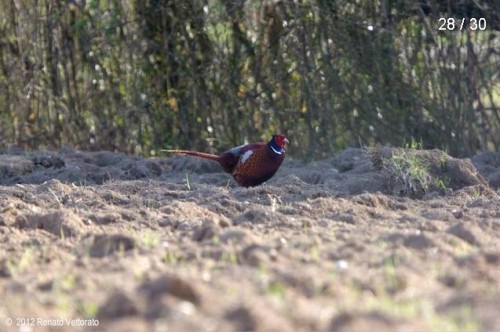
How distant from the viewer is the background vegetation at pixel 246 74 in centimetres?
1002

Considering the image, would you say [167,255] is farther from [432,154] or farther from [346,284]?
[432,154]

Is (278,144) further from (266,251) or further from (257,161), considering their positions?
(266,251)

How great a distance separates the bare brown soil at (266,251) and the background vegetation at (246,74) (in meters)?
1.72

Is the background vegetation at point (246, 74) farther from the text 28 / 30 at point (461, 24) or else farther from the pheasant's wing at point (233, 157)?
the pheasant's wing at point (233, 157)

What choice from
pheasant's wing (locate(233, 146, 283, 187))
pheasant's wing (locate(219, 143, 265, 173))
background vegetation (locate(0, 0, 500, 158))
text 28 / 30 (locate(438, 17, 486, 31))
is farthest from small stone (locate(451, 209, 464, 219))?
text 28 / 30 (locate(438, 17, 486, 31))

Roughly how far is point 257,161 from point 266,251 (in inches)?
128

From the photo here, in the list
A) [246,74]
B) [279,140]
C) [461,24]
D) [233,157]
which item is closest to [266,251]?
[279,140]

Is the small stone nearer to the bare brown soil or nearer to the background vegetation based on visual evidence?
the bare brown soil

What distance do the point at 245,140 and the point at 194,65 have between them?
33.3 inches

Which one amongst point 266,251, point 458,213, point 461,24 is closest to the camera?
point 266,251

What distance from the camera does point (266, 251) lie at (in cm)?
469

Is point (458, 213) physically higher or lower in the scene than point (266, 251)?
lower

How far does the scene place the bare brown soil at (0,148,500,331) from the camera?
3678 mm

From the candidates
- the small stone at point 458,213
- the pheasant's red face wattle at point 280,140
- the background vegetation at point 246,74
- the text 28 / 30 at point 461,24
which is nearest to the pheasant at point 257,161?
the pheasant's red face wattle at point 280,140
